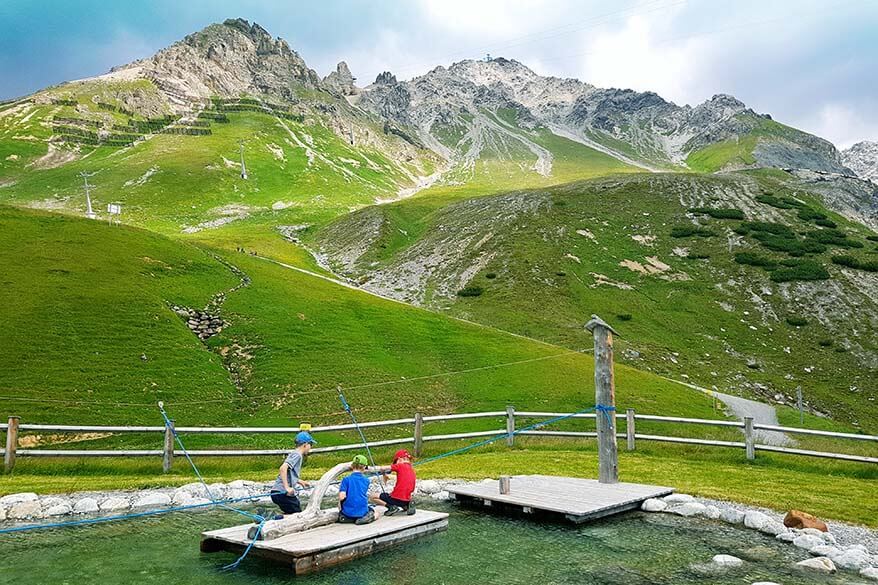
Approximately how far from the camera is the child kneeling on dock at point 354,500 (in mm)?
15242

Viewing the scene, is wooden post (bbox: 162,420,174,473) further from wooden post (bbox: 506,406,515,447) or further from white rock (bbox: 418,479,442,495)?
wooden post (bbox: 506,406,515,447)

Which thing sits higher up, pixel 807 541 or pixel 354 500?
pixel 354 500

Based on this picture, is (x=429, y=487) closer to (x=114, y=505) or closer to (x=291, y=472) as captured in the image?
(x=291, y=472)

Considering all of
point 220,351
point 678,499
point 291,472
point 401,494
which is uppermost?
point 220,351

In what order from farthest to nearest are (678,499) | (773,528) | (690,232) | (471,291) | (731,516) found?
(690,232)
(471,291)
(678,499)
(731,516)
(773,528)

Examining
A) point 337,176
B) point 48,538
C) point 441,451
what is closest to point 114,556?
point 48,538

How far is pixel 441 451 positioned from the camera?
1085 inches

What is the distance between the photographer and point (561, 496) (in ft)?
59.9

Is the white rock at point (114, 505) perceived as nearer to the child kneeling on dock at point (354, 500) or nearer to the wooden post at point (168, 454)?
the wooden post at point (168, 454)

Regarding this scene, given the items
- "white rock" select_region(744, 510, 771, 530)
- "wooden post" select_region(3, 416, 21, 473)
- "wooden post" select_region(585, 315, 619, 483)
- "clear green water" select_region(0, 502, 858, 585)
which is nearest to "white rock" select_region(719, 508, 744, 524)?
"white rock" select_region(744, 510, 771, 530)

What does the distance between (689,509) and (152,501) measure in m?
15.5

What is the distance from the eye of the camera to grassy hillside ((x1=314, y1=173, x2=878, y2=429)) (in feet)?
186

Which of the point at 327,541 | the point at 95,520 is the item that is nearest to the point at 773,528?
the point at 327,541

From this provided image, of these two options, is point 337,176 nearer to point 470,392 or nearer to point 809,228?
point 809,228
